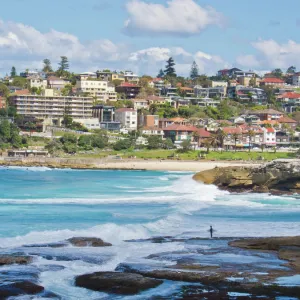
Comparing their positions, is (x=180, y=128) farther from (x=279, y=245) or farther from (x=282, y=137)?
(x=279, y=245)

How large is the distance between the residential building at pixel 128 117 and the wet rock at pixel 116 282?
9701 cm

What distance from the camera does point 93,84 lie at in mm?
138875

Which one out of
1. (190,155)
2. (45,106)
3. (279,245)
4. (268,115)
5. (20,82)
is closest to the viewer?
(279,245)

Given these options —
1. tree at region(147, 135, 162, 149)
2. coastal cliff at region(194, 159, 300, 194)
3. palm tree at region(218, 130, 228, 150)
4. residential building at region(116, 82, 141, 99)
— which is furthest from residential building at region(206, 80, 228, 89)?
coastal cliff at region(194, 159, 300, 194)

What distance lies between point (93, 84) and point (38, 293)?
384 feet

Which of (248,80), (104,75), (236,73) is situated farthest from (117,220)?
(236,73)

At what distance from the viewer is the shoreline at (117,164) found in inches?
3455

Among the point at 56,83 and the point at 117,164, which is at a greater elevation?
the point at 56,83

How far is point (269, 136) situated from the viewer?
115625mm

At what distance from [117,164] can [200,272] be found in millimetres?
65566

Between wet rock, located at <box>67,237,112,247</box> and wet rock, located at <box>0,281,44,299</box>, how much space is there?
676 centimetres

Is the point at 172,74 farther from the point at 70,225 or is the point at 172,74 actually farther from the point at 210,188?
the point at 70,225

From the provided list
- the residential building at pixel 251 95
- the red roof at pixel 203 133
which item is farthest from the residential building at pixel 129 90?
the red roof at pixel 203 133

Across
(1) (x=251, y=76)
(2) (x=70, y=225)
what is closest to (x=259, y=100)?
(1) (x=251, y=76)
